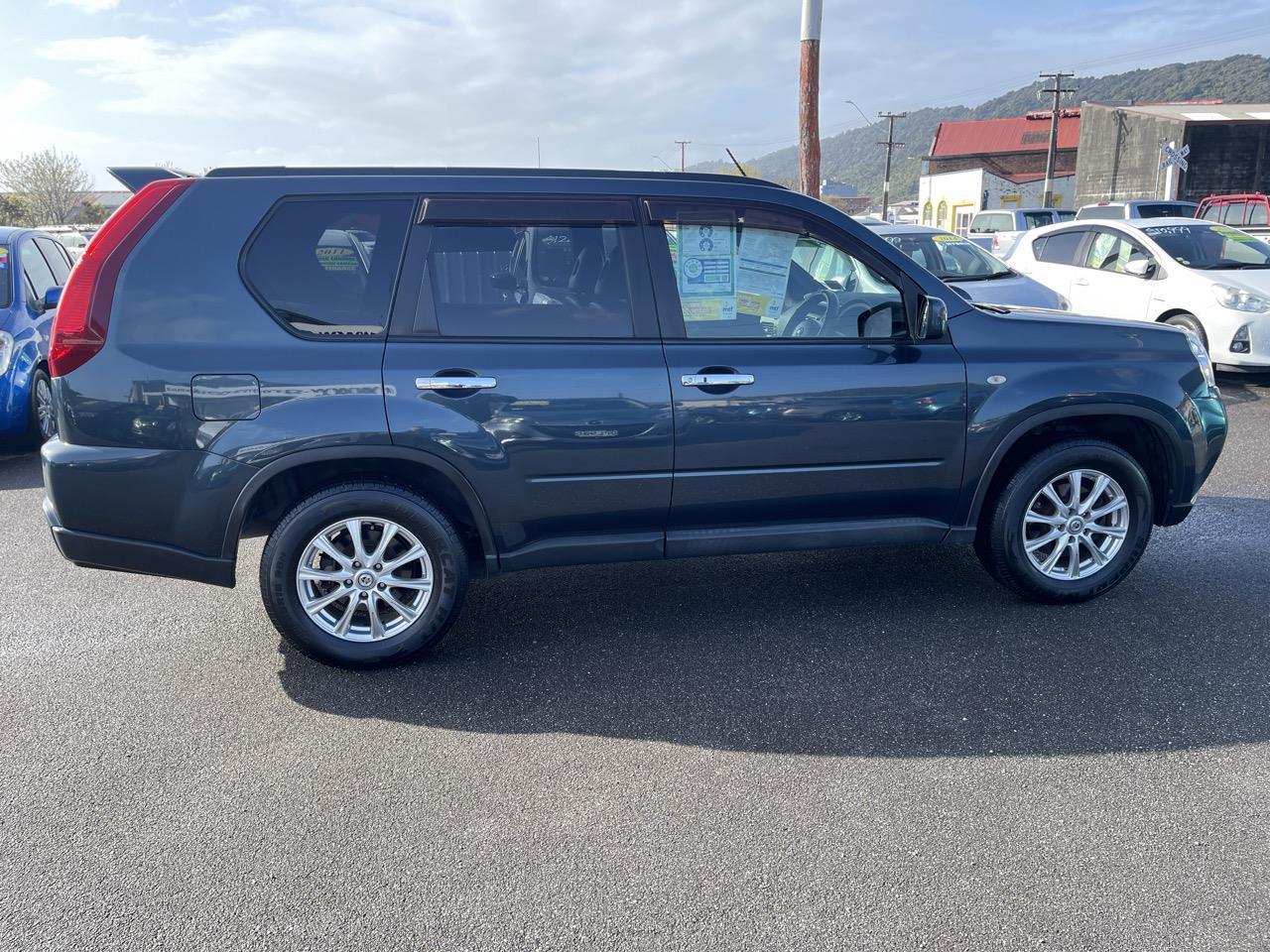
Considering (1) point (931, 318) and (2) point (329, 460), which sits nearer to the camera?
(2) point (329, 460)

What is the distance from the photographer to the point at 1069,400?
4.12 m

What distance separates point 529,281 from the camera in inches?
149

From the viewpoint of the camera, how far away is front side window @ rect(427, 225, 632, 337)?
147 inches

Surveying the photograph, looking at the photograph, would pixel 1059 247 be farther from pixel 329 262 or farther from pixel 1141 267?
pixel 329 262

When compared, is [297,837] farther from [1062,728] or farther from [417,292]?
[1062,728]

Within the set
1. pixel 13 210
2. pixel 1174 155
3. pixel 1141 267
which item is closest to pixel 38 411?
pixel 1141 267

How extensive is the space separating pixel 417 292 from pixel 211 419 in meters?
0.91

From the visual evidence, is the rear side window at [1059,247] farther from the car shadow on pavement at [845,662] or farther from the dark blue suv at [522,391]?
the dark blue suv at [522,391]

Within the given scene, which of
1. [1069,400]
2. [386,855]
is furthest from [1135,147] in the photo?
[386,855]

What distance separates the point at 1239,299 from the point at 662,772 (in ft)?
27.3

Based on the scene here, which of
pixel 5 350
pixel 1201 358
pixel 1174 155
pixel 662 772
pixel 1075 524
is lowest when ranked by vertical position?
pixel 662 772

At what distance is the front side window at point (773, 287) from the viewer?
3924 mm

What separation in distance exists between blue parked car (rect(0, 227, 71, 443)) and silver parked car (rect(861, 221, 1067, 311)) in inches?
303

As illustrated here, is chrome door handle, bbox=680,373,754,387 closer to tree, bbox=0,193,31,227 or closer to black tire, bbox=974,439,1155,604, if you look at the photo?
black tire, bbox=974,439,1155,604
